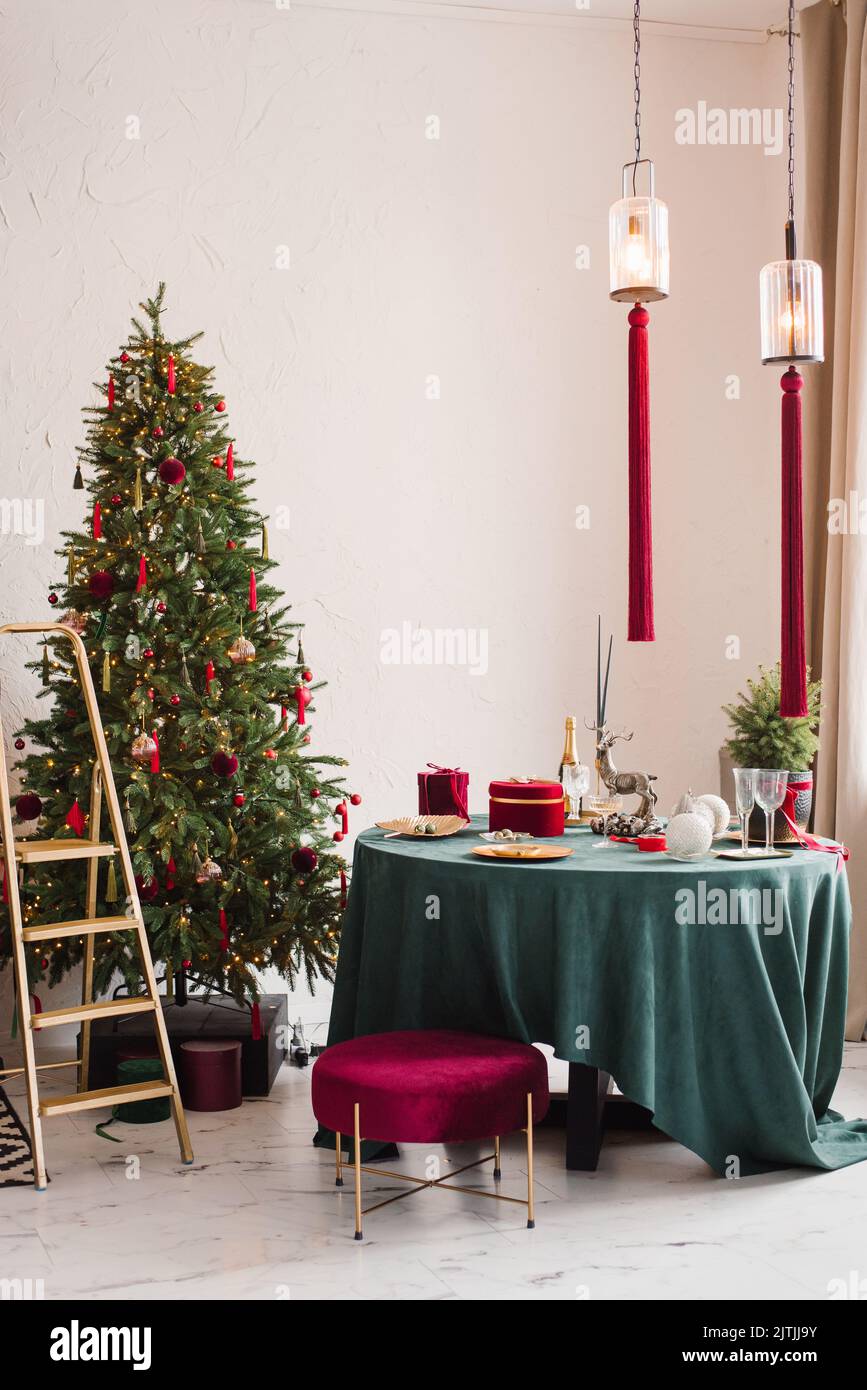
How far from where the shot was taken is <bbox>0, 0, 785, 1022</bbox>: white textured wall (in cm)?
482

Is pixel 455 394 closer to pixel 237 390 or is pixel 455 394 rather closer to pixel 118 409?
pixel 237 390

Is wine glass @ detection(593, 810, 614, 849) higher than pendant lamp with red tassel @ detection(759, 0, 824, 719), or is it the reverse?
pendant lamp with red tassel @ detection(759, 0, 824, 719)

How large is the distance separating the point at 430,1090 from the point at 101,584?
183 cm

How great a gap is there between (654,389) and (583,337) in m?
0.36

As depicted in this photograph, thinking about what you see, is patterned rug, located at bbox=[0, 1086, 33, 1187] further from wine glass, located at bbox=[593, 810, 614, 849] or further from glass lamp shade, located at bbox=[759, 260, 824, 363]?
glass lamp shade, located at bbox=[759, 260, 824, 363]

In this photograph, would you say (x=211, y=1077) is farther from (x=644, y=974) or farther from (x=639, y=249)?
(x=639, y=249)

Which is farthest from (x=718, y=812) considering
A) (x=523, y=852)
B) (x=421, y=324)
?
(x=421, y=324)

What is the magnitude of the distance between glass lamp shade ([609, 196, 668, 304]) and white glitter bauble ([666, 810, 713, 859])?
123 cm

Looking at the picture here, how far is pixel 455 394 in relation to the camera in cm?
518

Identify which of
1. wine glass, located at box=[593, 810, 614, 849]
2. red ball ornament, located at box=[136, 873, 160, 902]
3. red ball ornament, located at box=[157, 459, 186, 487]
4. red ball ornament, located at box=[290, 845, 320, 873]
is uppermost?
red ball ornament, located at box=[157, 459, 186, 487]

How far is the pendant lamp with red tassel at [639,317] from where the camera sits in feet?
9.75

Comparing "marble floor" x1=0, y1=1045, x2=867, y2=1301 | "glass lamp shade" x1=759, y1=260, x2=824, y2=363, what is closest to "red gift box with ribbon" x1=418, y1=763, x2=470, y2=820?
"marble floor" x1=0, y1=1045, x2=867, y2=1301

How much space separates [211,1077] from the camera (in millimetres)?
3953

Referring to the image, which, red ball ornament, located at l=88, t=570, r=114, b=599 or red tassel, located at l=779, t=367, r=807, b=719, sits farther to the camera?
red ball ornament, located at l=88, t=570, r=114, b=599
